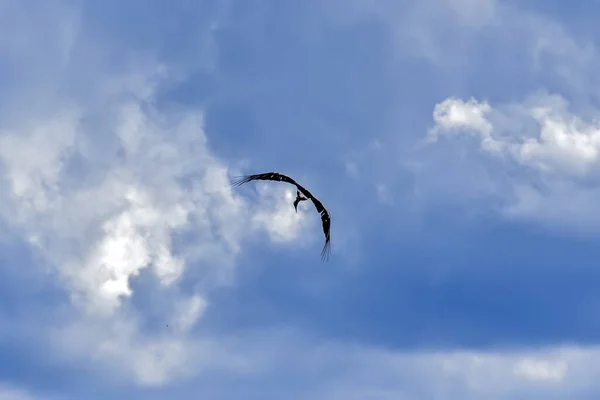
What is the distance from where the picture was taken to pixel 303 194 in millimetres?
93312

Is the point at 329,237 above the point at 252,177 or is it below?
below

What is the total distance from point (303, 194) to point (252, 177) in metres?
10.5

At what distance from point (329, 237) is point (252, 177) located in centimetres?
998

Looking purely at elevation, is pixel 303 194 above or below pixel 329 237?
above

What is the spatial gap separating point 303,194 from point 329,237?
10908 millimetres

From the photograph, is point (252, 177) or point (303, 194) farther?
point (303, 194)

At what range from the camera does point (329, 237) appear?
83.7 metres

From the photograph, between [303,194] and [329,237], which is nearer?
[329,237]
